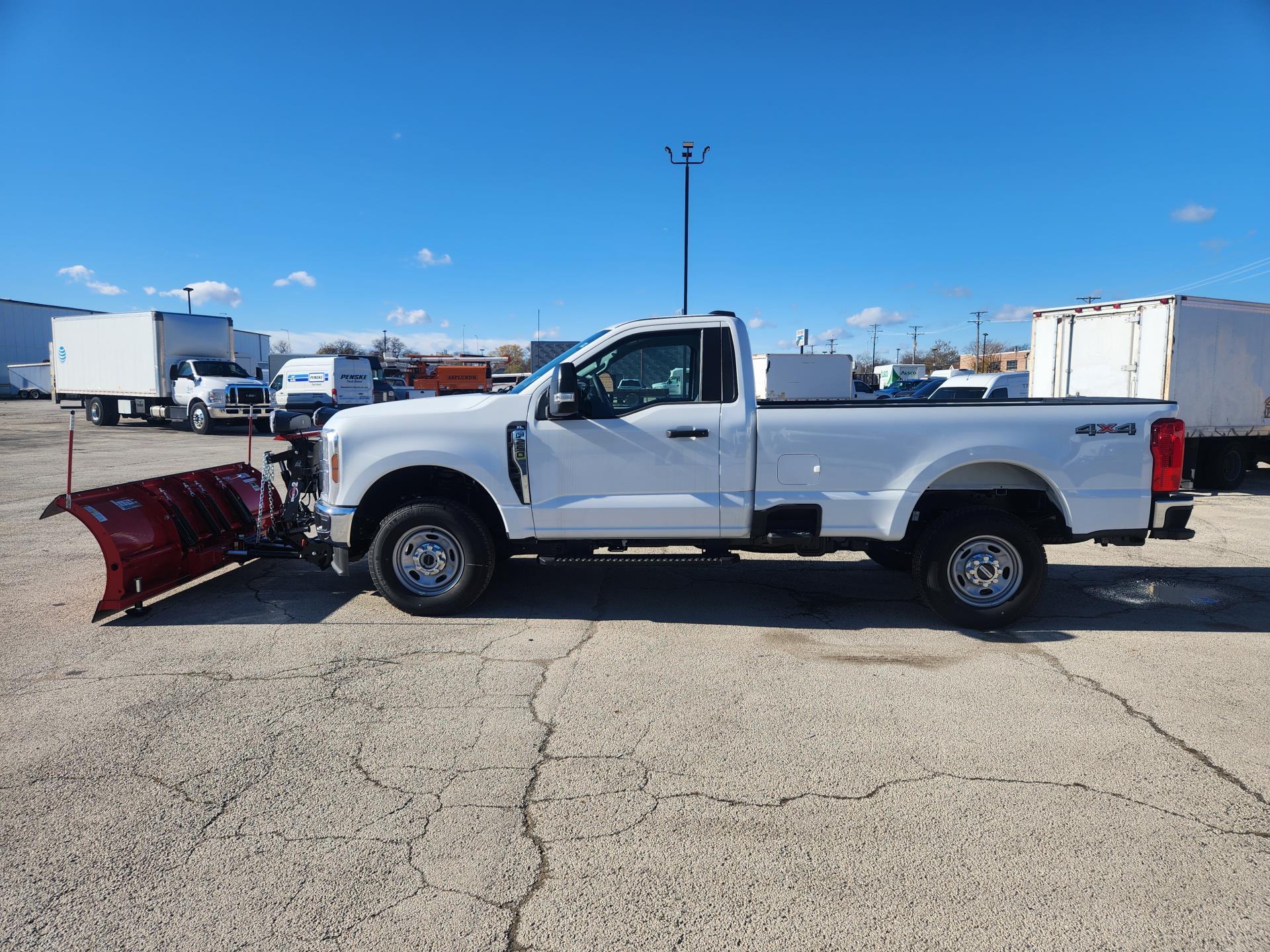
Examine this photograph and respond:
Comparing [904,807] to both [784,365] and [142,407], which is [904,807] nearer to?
[784,365]

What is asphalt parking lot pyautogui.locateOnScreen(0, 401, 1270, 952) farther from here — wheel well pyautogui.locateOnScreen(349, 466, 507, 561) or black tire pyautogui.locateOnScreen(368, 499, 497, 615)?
wheel well pyautogui.locateOnScreen(349, 466, 507, 561)

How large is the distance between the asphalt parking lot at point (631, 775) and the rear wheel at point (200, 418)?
2062cm

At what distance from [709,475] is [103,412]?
1166 inches

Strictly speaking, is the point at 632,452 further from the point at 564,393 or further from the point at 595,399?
the point at 564,393

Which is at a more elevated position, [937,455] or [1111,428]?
[1111,428]

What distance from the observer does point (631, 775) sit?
144 inches

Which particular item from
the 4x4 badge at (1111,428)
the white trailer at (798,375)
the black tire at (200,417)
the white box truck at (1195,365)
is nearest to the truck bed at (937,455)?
the 4x4 badge at (1111,428)

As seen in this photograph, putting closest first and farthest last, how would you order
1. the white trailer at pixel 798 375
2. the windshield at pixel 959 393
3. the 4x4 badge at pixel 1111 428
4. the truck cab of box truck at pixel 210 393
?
the 4x4 badge at pixel 1111 428 < the windshield at pixel 959 393 < the white trailer at pixel 798 375 < the truck cab of box truck at pixel 210 393

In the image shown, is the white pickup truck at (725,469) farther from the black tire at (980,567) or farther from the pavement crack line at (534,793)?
the pavement crack line at (534,793)

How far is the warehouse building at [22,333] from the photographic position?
63.5 m

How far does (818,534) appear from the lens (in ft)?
19.1

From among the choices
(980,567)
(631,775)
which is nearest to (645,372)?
(980,567)

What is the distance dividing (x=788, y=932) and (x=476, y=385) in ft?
150

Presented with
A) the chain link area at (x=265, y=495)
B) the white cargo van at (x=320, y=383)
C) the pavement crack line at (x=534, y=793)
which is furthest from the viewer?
the white cargo van at (x=320, y=383)
